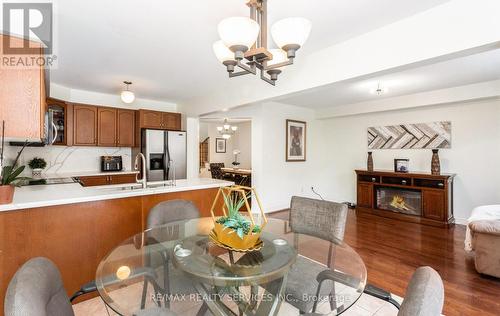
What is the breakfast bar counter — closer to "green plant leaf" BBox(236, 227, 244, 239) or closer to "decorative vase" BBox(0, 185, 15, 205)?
"decorative vase" BBox(0, 185, 15, 205)

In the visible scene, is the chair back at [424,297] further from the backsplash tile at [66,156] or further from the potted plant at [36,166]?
the backsplash tile at [66,156]

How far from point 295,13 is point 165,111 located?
3933 mm

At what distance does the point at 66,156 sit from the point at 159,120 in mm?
1701

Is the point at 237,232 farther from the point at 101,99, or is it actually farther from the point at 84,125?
the point at 101,99

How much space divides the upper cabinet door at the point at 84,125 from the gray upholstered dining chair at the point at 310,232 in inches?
152

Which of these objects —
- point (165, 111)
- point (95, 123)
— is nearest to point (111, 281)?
point (95, 123)

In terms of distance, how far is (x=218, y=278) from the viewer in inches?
49.0

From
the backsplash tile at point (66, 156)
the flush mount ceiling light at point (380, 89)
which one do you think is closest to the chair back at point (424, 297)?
the flush mount ceiling light at point (380, 89)

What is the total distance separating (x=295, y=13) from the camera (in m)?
1.86

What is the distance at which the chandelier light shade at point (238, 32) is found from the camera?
4.29 feet

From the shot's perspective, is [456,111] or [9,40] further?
[456,111]

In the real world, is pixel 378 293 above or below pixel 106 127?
below

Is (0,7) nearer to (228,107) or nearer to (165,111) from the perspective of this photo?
(228,107)

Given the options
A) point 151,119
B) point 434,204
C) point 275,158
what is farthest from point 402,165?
point 151,119
